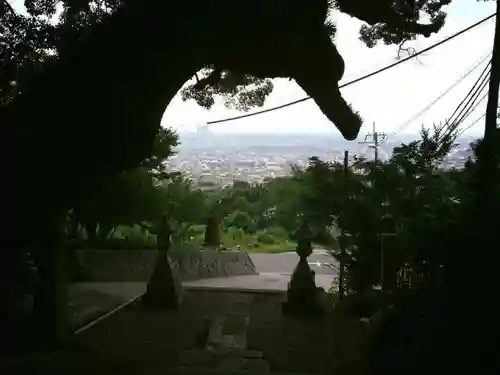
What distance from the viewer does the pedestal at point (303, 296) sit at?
276 inches

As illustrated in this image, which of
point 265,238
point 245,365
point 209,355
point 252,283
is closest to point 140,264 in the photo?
point 252,283

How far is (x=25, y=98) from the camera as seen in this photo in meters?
4.03

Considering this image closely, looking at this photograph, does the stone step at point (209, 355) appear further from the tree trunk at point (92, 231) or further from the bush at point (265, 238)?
the bush at point (265, 238)

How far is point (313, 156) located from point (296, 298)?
1540 millimetres

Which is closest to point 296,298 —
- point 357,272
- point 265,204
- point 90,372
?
point 357,272

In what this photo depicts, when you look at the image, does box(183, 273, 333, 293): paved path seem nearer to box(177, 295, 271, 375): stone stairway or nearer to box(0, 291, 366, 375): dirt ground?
box(0, 291, 366, 375): dirt ground

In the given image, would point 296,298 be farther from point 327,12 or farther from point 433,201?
point 327,12

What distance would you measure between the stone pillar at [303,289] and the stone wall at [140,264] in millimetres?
2144

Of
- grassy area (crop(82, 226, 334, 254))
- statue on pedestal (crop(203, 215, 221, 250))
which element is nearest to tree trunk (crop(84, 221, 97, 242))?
grassy area (crop(82, 226, 334, 254))

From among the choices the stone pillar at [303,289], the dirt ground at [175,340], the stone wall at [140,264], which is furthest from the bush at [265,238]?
the stone pillar at [303,289]

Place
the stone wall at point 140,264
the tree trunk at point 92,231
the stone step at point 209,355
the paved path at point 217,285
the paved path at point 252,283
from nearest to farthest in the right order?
1. the stone step at point 209,355
2. the paved path at point 217,285
3. the paved path at point 252,283
4. the stone wall at point 140,264
5. the tree trunk at point 92,231

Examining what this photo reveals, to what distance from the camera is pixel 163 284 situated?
7.58m

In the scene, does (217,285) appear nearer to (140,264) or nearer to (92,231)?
(140,264)

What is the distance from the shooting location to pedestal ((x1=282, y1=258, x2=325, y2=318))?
7.00 m
